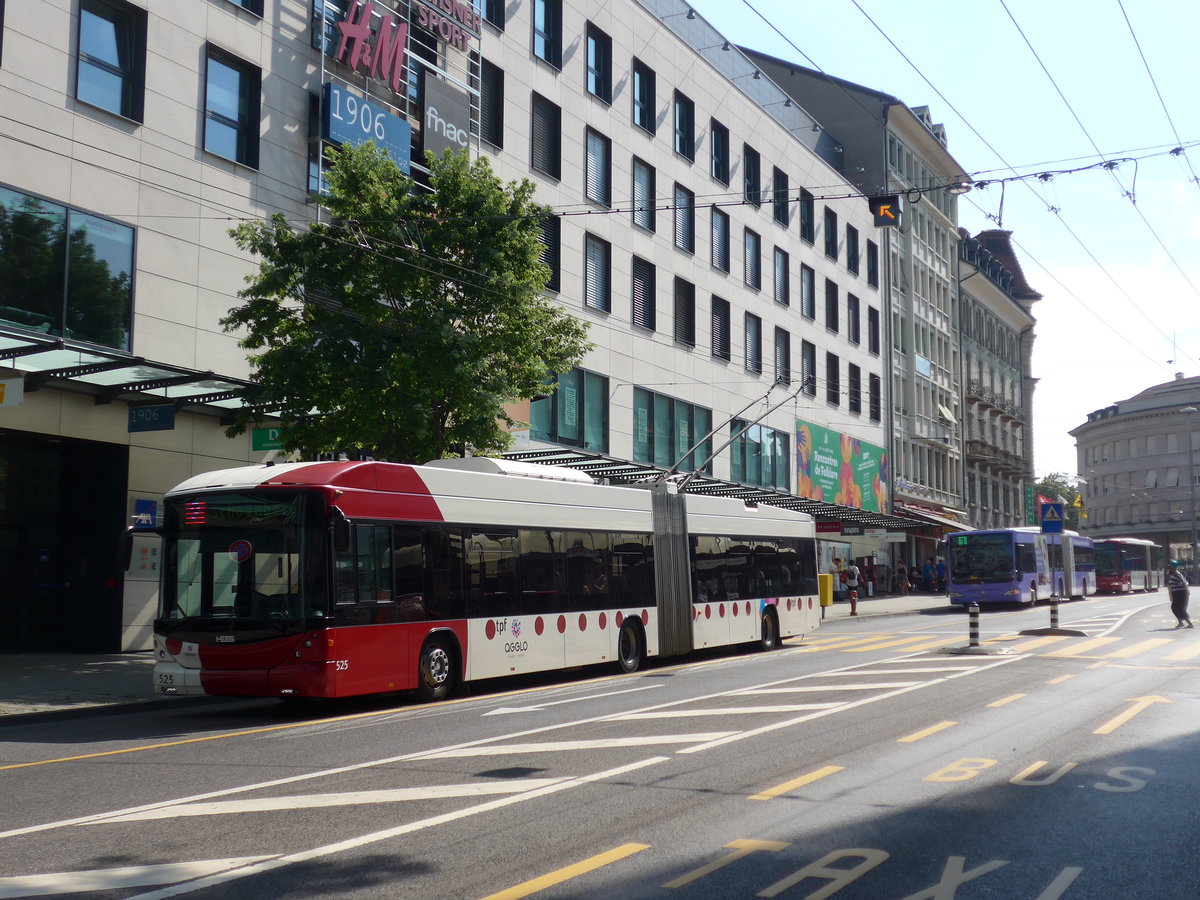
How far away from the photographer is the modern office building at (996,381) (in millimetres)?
76375

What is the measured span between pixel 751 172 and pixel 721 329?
699cm

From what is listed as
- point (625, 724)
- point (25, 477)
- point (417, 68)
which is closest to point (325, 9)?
point (417, 68)

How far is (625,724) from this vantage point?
12.2 metres

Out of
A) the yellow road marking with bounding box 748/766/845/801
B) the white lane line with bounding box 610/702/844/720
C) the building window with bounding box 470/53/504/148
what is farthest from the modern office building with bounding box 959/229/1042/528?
the yellow road marking with bounding box 748/766/845/801

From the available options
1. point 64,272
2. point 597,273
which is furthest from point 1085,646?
point 64,272

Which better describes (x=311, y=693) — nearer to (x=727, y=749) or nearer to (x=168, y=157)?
(x=727, y=749)

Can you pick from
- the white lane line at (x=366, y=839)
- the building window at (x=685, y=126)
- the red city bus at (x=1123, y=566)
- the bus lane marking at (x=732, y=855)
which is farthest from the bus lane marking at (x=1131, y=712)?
the red city bus at (x=1123, y=566)

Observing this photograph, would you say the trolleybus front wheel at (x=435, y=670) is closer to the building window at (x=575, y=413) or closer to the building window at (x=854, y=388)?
the building window at (x=575, y=413)

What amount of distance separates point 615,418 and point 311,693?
24.1 metres

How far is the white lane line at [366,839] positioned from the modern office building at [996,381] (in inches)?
2721

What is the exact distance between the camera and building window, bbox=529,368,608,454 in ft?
109

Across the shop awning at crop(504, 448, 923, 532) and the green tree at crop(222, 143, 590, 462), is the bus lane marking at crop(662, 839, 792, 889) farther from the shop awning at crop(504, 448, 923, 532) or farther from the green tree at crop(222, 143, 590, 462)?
the shop awning at crop(504, 448, 923, 532)

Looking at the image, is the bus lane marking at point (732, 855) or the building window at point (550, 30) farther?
the building window at point (550, 30)

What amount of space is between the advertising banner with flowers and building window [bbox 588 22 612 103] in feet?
58.9
